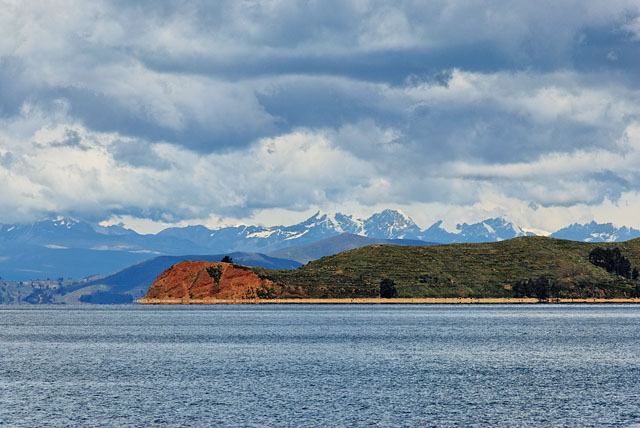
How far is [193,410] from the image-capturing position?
69375mm

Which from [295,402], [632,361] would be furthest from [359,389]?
[632,361]

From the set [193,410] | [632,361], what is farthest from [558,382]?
[193,410]

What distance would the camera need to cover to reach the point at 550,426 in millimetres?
61031

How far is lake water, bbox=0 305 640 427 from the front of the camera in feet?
216

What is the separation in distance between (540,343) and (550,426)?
79825mm

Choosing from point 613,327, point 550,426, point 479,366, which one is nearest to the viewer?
point 550,426

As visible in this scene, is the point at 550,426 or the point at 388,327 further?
the point at 388,327

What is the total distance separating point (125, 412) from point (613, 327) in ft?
454

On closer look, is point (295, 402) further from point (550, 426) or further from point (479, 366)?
point (479, 366)

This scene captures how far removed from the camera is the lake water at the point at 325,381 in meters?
65.9

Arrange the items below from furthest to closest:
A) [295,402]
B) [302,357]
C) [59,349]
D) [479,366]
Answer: [59,349] < [302,357] < [479,366] < [295,402]

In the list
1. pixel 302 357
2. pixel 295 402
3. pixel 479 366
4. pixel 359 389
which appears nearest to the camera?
pixel 295 402

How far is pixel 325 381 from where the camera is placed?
289 feet

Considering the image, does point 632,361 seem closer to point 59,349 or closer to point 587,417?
point 587,417
